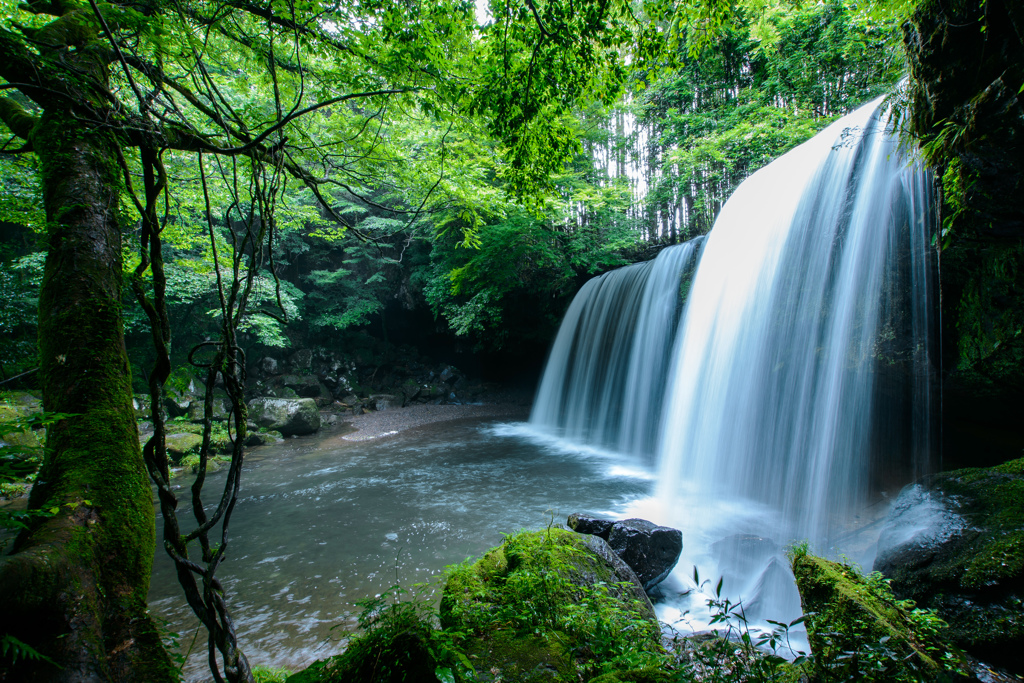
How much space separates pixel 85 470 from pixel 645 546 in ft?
15.0

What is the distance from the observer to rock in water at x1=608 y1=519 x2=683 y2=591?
14.0 feet

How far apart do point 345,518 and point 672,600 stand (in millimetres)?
4771

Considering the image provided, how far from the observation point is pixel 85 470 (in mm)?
1895

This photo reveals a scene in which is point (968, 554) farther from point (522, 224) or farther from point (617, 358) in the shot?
point (522, 224)

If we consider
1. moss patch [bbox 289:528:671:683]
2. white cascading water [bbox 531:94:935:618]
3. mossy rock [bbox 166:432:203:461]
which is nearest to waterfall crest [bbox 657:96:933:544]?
white cascading water [bbox 531:94:935:618]

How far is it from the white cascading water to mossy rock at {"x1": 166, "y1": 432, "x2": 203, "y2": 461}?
9590 millimetres

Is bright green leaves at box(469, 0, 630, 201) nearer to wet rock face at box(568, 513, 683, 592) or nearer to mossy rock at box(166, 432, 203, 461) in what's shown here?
wet rock face at box(568, 513, 683, 592)

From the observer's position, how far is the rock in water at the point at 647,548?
4281mm

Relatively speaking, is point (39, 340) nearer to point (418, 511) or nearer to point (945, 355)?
point (418, 511)

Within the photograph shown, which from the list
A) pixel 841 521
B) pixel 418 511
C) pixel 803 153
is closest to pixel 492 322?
pixel 418 511

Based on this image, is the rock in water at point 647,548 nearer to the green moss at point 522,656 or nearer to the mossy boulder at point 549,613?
the mossy boulder at point 549,613

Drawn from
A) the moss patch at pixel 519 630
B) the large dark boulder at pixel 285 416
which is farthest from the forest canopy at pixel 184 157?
the large dark boulder at pixel 285 416

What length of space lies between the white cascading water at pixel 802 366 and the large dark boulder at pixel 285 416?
33.9 feet

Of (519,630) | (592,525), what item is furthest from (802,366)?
(519,630)
